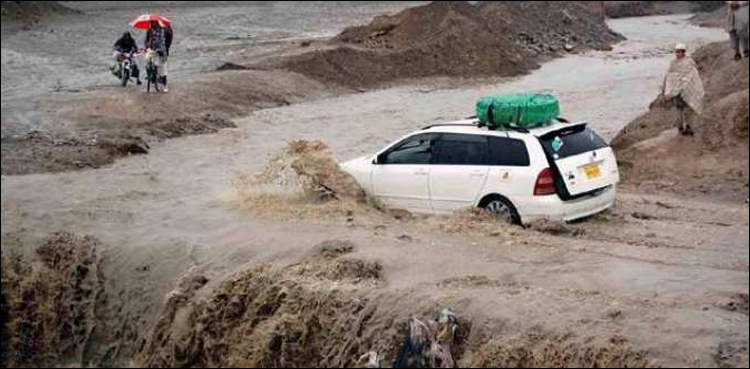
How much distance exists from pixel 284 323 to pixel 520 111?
4.06 m

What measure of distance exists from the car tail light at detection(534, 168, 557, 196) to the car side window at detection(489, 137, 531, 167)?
224mm

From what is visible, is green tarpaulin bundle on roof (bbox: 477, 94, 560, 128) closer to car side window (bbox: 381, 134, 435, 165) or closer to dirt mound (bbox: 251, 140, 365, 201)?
car side window (bbox: 381, 134, 435, 165)

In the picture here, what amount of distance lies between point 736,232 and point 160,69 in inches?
525

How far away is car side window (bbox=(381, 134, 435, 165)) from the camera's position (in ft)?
41.7

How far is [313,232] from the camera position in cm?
1189

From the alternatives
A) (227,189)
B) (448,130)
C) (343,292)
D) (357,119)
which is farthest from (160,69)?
(343,292)

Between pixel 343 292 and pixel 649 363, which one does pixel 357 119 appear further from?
pixel 649 363

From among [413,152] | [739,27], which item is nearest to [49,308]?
[413,152]

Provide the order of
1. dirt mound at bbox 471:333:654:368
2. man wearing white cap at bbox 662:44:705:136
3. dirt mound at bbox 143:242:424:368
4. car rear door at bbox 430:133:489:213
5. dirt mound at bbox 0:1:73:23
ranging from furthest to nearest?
dirt mound at bbox 0:1:73:23 < man wearing white cap at bbox 662:44:705:136 < car rear door at bbox 430:133:489:213 < dirt mound at bbox 143:242:424:368 < dirt mound at bbox 471:333:654:368

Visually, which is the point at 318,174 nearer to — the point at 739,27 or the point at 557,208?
the point at 557,208

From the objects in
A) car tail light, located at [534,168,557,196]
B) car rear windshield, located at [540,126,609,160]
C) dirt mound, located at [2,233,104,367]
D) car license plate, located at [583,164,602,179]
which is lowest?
dirt mound, located at [2,233,104,367]

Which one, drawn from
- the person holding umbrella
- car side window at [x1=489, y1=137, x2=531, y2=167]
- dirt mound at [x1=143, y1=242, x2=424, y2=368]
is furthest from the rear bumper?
the person holding umbrella

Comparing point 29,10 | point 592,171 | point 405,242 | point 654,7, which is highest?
point 592,171

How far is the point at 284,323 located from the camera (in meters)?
9.85
